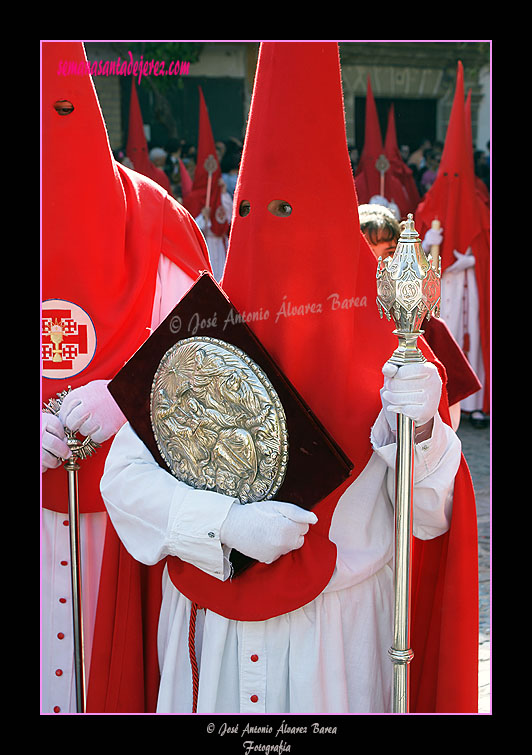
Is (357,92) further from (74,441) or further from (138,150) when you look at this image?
(74,441)

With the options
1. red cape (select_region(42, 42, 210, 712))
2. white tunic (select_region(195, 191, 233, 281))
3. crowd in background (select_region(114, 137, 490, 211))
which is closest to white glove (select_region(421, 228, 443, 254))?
white tunic (select_region(195, 191, 233, 281))

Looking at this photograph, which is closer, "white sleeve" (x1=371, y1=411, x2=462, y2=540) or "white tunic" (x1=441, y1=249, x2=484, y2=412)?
"white sleeve" (x1=371, y1=411, x2=462, y2=540)

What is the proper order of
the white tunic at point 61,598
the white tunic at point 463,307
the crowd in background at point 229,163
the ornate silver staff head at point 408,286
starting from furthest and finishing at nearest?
1. the crowd in background at point 229,163
2. the white tunic at point 463,307
3. the white tunic at point 61,598
4. the ornate silver staff head at point 408,286

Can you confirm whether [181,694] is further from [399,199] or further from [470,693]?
[399,199]

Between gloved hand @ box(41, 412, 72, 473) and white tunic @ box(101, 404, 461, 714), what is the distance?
67cm

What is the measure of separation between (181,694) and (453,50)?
18.1m

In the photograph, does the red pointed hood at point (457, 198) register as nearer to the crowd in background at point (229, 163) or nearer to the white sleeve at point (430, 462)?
the crowd in background at point (229, 163)

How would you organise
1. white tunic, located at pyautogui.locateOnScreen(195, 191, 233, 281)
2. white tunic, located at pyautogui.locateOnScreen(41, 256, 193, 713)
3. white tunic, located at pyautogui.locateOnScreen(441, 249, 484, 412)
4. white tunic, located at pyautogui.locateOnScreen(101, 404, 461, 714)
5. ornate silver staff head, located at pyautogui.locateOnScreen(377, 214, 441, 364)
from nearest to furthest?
ornate silver staff head, located at pyautogui.locateOnScreen(377, 214, 441, 364), white tunic, located at pyautogui.locateOnScreen(101, 404, 461, 714), white tunic, located at pyautogui.locateOnScreen(41, 256, 193, 713), white tunic, located at pyautogui.locateOnScreen(441, 249, 484, 412), white tunic, located at pyautogui.locateOnScreen(195, 191, 233, 281)

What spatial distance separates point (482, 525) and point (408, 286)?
3861 millimetres

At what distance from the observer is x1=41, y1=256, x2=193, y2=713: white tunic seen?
2883mm

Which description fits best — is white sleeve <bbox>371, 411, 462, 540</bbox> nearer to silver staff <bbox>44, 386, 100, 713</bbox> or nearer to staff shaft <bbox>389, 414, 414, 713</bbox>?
staff shaft <bbox>389, 414, 414, 713</bbox>

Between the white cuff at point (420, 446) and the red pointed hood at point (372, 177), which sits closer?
the white cuff at point (420, 446)

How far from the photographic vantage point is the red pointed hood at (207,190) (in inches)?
367

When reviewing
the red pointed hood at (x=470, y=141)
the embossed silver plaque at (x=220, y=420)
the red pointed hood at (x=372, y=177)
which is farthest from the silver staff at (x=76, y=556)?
the red pointed hood at (x=372, y=177)
